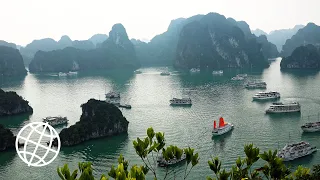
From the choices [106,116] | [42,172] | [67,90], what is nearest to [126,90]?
[67,90]

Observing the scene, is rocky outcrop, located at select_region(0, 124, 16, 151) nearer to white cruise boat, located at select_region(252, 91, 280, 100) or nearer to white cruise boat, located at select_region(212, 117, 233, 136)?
white cruise boat, located at select_region(212, 117, 233, 136)

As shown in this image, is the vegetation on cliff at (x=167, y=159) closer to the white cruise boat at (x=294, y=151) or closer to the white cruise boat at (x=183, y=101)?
the white cruise boat at (x=294, y=151)

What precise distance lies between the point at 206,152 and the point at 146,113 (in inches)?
1714

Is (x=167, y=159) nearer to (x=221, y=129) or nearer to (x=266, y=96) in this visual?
(x=221, y=129)

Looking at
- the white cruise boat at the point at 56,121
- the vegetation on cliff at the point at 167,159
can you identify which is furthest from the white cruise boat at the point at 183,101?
the vegetation on cliff at the point at 167,159

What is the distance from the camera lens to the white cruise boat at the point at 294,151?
60.9 meters

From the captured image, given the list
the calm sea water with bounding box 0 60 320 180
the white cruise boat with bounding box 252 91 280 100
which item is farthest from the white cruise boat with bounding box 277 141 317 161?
the white cruise boat with bounding box 252 91 280 100

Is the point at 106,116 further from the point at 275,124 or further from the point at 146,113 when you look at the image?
the point at 275,124

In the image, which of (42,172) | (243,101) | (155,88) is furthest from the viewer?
(155,88)

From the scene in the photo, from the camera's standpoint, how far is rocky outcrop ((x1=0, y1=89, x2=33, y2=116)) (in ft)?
368

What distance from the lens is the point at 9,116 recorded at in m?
112

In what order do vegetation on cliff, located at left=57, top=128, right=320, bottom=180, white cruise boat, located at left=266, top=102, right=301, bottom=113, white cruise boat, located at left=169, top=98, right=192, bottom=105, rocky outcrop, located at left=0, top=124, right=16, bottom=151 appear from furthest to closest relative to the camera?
1. white cruise boat, located at left=169, top=98, right=192, bottom=105
2. white cruise boat, located at left=266, top=102, right=301, bottom=113
3. rocky outcrop, located at left=0, top=124, right=16, bottom=151
4. vegetation on cliff, located at left=57, top=128, right=320, bottom=180

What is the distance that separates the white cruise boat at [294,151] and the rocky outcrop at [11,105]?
89202mm

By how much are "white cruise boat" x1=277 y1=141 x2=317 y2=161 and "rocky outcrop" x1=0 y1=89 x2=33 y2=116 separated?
89202mm
